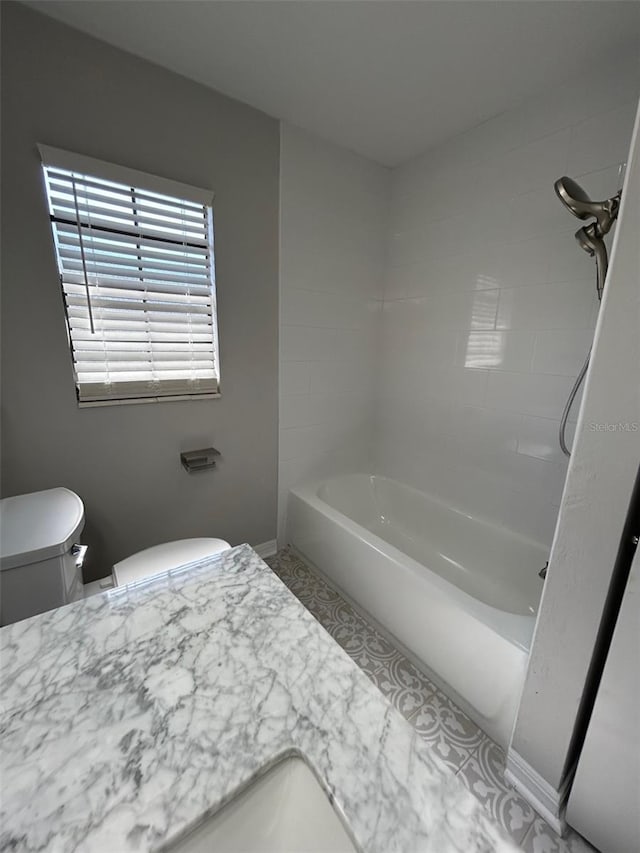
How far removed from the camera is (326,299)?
221cm

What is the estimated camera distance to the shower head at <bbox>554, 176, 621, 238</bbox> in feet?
4.20

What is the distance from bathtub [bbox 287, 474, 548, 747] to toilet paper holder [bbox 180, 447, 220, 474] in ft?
2.00

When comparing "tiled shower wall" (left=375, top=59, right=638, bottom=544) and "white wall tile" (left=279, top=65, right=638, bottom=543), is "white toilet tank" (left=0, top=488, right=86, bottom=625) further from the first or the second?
"tiled shower wall" (left=375, top=59, right=638, bottom=544)

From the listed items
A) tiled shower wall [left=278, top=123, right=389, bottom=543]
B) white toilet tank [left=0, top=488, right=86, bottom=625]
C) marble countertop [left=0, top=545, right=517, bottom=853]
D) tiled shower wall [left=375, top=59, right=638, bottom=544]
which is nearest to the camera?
marble countertop [left=0, top=545, right=517, bottom=853]

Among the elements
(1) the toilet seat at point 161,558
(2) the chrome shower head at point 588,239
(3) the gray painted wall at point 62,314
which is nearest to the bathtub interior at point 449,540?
(3) the gray painted wall at point 62,314

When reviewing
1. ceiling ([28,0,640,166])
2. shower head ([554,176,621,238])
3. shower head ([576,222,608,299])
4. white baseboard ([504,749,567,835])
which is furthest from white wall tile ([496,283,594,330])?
white baseboard ([504,749,567,835])

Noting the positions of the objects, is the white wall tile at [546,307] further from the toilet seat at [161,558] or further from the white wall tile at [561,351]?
the toilet seat at [161,558]

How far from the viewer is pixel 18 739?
1.60 feet

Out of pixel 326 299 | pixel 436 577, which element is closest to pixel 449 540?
pixel 436 577

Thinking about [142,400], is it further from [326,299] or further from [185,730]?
[185,730]

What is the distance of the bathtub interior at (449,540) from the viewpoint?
5.97 feet

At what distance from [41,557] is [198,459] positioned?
0.87 m

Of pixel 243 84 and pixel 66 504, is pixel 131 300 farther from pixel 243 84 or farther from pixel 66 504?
pixel 243 84

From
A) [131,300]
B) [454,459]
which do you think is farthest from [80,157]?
[454,459]
